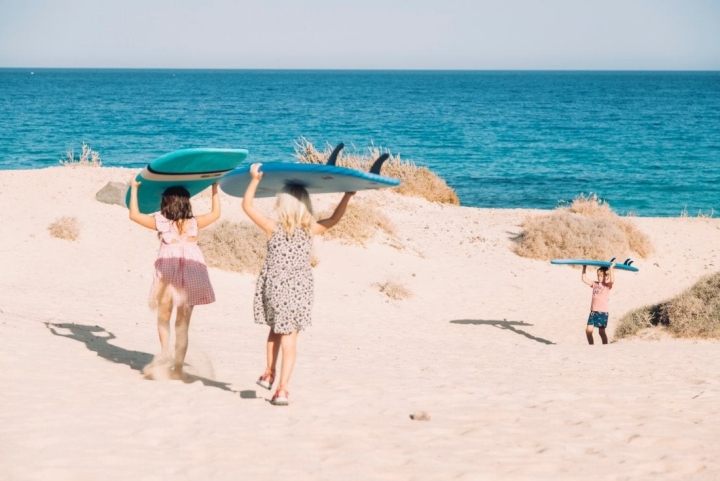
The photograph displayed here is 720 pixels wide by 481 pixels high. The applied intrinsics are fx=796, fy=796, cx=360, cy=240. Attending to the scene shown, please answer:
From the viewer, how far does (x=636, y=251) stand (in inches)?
709

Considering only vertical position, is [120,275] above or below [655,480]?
below

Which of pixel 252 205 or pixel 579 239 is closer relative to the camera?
pixel 252 205

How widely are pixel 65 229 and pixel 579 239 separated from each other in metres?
10.6

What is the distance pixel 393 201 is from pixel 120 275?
374 inches

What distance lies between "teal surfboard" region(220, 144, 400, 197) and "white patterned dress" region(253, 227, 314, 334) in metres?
0.39

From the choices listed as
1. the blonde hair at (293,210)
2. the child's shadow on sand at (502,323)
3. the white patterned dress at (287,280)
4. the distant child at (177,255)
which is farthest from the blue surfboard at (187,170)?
the child's shadow on sand at (502,323)

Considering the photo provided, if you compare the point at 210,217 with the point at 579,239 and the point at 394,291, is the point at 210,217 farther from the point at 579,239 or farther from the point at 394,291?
the point at 579,239

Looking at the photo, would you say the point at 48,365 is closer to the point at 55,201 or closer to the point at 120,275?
the point at 120,275

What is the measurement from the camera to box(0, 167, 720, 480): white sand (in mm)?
5020

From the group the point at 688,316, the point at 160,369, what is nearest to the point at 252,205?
the point at 160,369

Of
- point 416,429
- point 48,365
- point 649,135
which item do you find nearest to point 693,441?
point 416,429

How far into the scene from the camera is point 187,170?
6453mm

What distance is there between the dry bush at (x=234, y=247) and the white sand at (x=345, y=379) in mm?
271

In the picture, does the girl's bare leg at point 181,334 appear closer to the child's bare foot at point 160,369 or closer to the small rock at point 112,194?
the child's bare foot at point 160,369
